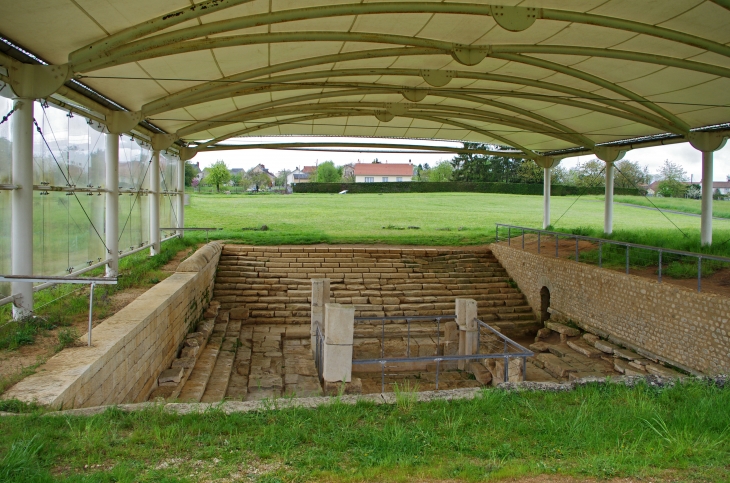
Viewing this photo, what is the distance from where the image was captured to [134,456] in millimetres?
4484

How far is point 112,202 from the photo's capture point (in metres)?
12.5

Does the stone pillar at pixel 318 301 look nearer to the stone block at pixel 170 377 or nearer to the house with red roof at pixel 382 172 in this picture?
the stone block at pixel 170 377

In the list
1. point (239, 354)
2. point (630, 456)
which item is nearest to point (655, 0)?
point (630, 456)

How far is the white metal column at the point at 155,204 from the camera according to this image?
56.3ft

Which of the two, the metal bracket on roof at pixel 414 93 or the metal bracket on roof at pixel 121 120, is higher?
the metal bracket on roof at pixel 414 93

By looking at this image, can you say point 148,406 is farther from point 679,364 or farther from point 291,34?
point 679,364

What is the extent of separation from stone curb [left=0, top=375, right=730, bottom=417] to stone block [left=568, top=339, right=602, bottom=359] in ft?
19.8

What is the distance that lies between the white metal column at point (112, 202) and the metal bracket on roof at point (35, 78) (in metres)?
4.24

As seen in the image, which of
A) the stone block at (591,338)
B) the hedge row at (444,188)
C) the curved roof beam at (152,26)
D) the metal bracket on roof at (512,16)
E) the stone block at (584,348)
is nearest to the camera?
the curved roof beam at (152,26)

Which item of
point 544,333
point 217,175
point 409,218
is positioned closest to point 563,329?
point 544,333

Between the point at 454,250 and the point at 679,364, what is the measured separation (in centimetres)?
956

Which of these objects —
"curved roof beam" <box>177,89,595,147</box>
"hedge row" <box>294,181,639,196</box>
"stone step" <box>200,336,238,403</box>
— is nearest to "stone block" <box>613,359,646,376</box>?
"curved roof beam" <box>177,89,595,147</box>

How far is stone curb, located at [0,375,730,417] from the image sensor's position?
5.61 m

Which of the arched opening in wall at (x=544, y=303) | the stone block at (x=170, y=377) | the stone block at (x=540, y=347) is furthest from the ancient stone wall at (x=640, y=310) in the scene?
the stone block at (x=170, y=377)
